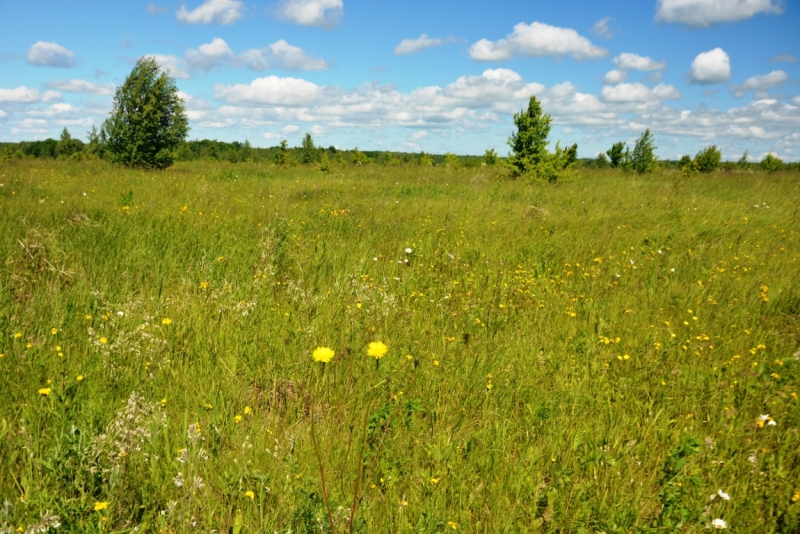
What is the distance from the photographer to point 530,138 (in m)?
17.0

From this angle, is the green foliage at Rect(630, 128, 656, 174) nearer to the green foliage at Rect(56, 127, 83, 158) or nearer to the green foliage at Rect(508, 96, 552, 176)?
the green foliage at Rect(508, 96, 552, 176)

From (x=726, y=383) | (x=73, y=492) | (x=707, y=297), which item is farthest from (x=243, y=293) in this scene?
(x=707, y=297)

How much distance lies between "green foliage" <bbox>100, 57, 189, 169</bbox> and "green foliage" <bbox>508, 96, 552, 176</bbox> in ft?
57.5

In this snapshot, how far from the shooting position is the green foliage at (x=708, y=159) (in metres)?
24.6

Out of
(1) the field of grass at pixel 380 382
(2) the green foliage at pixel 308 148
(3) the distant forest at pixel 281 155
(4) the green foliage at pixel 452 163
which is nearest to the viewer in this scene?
(1) the field of grass at pixel 380 382

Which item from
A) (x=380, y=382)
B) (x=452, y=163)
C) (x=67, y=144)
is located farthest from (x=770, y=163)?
(x=67, y=144)

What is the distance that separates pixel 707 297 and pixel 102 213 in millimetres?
6864

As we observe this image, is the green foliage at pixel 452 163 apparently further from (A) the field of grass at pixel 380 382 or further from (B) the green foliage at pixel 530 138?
(A) the field of grass at pixel 380 382

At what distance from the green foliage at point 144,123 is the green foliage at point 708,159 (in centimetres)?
2890

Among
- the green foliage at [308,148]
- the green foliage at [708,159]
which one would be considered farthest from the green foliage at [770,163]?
the green foliage at [308,148]

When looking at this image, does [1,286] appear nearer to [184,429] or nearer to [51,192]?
[184,429]

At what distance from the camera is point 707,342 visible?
346cm

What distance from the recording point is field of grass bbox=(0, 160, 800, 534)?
6.00 ft

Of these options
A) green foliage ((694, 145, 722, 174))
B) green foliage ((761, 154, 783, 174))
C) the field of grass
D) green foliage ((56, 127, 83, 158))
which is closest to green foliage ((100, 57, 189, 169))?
the field of grass
